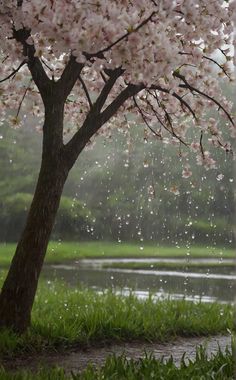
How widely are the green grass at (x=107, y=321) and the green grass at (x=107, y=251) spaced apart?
11.7 metres

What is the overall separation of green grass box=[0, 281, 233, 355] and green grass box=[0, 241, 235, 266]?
11.7 m

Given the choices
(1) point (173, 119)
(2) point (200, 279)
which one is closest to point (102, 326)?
(1) point (173, 119)

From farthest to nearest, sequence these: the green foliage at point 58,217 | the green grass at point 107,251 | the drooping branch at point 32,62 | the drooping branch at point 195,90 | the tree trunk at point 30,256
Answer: the green foliage at point 58,217 → the green grass at point 107,251 → the drooping branch at point 195,90 → the tree trunk at point 30,256 → the drooping branch at point 32,62

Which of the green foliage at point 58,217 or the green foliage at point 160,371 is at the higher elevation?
the green foliage at point 58,217

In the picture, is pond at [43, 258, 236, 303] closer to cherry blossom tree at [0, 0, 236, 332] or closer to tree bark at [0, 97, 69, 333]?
cherry blossom tree at [0, 0, 236, 332]

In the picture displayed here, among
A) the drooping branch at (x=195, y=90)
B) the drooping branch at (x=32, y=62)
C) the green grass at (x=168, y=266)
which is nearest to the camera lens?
the drooping branch at (x=32, y=62)

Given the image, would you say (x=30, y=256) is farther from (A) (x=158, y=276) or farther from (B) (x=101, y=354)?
(A) (x=158, y=276)

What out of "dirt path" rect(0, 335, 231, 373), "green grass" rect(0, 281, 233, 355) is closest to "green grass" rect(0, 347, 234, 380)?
"dirt path" rect(0, 335, 231, 373)

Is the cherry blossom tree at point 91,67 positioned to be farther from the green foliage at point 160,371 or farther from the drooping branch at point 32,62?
the green foliage at point 160,371

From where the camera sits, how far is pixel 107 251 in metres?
22.8

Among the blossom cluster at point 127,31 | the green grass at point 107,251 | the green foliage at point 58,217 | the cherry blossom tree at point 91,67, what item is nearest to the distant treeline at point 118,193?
the green foliage at point 58,217

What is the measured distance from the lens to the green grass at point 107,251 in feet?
68.1

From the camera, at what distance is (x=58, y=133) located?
601 cm

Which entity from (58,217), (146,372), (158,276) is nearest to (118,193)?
(58,217)
